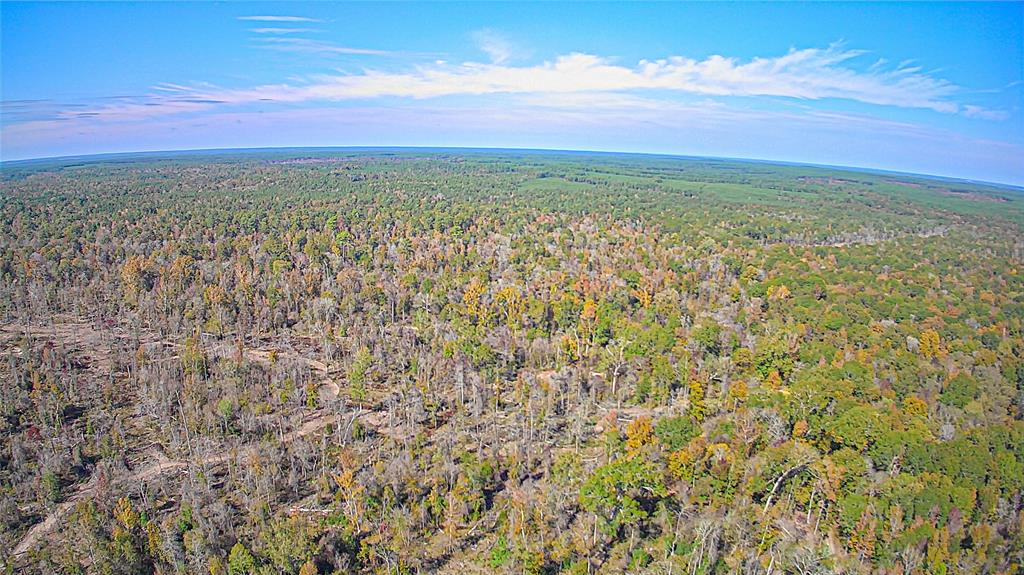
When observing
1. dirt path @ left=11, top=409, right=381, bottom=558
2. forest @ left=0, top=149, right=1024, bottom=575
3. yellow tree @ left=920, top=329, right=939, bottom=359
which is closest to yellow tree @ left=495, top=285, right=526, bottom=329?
forest @ left=0, top=149, right=1024, bottom=575

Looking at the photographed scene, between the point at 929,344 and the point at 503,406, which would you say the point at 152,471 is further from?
the point at 929,344

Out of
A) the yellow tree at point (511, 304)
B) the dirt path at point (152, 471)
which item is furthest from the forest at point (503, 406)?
the yellow tree at point (511, 304)

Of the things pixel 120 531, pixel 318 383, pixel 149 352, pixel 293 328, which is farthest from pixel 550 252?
pixel 120 531

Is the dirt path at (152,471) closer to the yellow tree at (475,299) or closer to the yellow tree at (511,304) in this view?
the yellow tree at (475,299)

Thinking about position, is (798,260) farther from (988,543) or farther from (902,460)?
(988,543)

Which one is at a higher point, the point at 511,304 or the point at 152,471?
the point at 511,304

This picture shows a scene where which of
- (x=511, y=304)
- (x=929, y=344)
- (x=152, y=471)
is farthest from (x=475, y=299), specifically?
(x=929, y=344)
